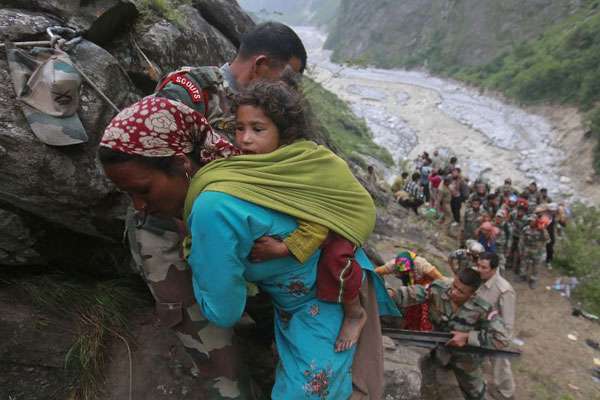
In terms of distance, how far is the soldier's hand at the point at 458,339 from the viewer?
138 inches

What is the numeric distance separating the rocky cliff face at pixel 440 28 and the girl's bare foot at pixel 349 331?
23.6 m

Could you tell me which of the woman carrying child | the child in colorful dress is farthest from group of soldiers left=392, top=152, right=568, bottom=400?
the woman carrying child

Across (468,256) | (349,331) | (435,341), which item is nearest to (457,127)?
(468,256)

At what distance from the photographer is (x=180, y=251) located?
1924mm

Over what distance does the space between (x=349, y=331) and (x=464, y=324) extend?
228 centimetres

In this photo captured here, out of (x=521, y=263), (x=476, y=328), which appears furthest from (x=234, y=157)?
(x=521, y=263)

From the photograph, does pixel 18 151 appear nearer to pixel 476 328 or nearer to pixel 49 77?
pixel 49 77

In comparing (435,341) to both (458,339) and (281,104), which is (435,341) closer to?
(458,339)

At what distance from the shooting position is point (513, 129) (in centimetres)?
2062

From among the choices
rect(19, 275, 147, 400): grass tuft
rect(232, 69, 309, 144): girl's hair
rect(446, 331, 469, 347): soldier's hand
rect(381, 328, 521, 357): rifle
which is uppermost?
rect(232, 69, 309, 144): girl's hair

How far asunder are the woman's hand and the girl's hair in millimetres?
438

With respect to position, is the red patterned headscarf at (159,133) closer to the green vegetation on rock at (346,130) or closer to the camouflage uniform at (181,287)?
the camouflage uniform at (181,287)

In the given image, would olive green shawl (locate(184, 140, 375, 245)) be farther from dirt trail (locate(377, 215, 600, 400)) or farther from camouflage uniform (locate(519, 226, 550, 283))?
camouflage uniform (locate(519, 226, 550, 283))

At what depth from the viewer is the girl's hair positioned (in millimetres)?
1660
